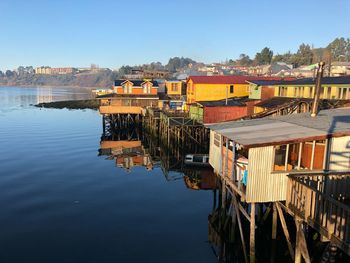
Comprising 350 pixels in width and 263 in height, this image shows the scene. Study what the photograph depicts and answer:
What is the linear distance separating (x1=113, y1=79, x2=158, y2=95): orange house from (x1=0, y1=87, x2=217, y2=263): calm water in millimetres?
38974

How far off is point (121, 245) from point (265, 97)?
34.8m

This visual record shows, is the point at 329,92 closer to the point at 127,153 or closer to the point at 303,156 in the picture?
the point at 303,156

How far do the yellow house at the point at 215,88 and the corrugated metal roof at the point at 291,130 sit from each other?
1445 inches

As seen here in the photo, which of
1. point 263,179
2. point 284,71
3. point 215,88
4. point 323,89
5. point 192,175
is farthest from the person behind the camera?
point 284,71

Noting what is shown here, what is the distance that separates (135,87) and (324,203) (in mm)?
71640

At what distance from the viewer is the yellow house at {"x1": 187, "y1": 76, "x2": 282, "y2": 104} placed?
57.4m

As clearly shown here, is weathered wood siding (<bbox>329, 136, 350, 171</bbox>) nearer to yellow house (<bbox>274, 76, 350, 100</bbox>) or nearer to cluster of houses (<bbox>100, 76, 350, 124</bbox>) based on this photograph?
cluster of houses (<bbox>100, 76, 350, 124</bbox>)

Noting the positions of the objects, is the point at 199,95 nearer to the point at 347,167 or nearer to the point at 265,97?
the point at 265,97

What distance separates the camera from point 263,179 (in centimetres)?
1563

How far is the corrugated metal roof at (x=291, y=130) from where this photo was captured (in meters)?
15.3

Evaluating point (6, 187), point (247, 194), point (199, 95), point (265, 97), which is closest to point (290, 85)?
point (265, 97)

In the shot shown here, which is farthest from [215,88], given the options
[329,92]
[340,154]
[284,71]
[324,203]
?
[284,71]

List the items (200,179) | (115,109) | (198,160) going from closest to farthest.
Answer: (200,179) → (198,160) → (115,109)

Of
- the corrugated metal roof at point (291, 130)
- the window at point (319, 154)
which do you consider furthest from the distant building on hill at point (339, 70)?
the window at point (319, 154)
